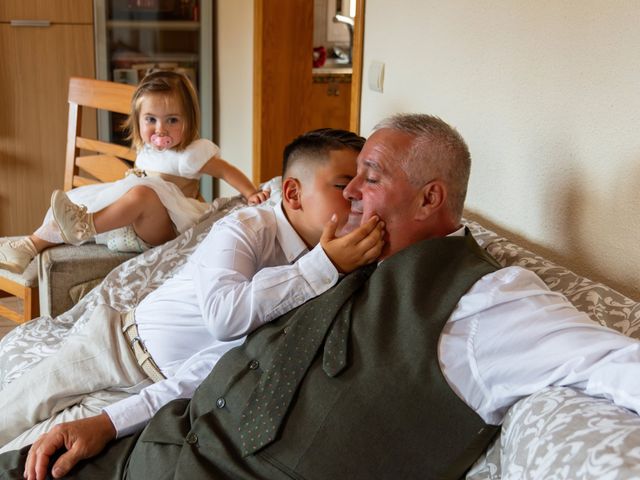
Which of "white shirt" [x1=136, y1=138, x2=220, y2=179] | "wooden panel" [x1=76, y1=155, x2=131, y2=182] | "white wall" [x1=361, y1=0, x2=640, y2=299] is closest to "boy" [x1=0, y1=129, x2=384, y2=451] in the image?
"white wall" [x1=361, y1=0, x2=640, y2=299]

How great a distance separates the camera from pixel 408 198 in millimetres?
1488

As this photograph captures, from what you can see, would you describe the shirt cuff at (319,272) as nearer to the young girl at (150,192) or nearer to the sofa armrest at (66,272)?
the young girl at (150,192)

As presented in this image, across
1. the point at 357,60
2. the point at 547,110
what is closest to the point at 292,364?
the point at 547,110

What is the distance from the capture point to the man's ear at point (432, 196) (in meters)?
1.48

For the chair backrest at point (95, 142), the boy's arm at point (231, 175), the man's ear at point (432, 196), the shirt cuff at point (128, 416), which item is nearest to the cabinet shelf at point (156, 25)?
the chair backrest at point (95, 142)

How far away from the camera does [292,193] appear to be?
181 centimetres

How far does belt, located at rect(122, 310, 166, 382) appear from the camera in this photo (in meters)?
1.78

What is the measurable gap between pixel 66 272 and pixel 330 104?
7.36ft

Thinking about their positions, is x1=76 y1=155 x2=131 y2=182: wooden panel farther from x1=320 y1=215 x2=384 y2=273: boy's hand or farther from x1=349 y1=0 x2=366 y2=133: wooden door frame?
x1=320 y1=215 x2=384 y2=273: boy's hand

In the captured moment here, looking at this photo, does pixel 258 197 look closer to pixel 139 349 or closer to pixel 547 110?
pixel 139 349

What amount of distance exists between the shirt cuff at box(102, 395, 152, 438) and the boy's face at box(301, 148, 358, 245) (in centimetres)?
52

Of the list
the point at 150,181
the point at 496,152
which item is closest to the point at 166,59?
the point at 150,181

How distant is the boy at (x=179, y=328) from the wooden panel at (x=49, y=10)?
101 inches

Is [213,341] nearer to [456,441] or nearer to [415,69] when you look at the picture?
[456,441]
